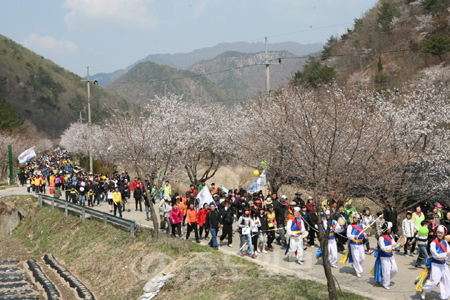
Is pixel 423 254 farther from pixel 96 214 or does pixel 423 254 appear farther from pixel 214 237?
pixel 96 214

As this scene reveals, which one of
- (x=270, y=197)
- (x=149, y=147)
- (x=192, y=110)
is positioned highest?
Result: (x=192, y=110)

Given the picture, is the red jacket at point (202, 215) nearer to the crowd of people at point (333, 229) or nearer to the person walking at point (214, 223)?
the crowd of people at point (333, 229)

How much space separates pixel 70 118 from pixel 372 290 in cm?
13543

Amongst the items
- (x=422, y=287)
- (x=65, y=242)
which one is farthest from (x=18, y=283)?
(x=422, y=287)

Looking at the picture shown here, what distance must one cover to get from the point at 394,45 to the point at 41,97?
112m

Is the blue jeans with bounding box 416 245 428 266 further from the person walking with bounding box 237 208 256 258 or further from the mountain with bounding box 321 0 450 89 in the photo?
the mountain with bounding box 321 0 450 89

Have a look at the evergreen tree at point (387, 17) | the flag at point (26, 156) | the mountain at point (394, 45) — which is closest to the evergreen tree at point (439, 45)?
the mountain at point (394, 45)

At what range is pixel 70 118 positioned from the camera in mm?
131375

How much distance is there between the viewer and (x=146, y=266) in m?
14.1

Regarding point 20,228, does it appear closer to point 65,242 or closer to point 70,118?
point 65,242

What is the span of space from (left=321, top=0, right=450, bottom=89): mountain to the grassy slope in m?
31.3

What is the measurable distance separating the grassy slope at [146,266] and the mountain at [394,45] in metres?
31.3

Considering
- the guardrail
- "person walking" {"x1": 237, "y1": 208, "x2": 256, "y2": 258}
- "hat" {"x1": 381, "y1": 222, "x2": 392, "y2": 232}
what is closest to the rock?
the guardrail

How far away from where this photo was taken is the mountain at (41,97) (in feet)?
395
